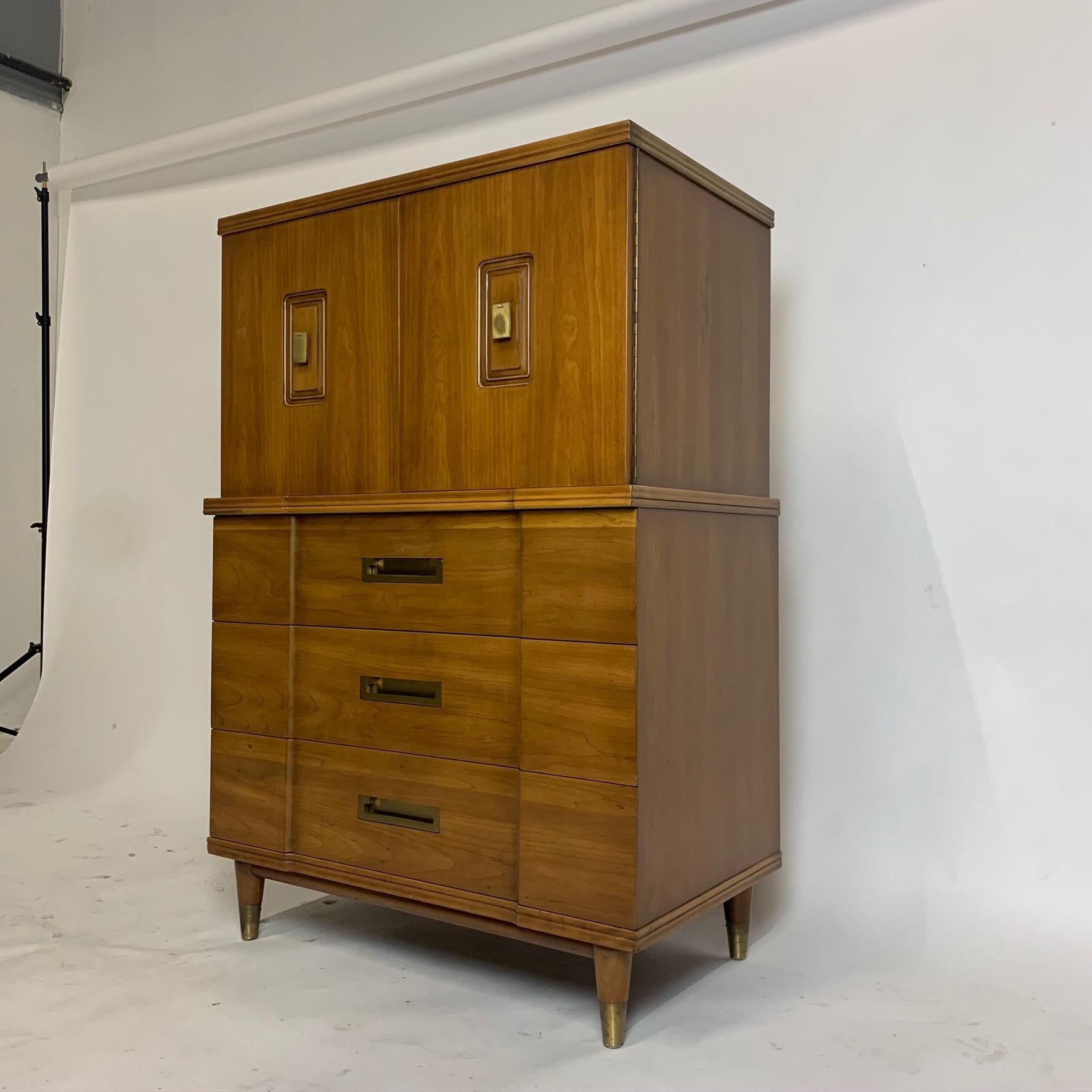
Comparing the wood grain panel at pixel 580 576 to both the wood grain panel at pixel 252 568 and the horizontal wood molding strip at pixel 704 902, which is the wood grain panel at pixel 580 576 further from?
the wood grain panel at pixel 252 568

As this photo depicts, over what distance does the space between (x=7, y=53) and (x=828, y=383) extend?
10.5 feet

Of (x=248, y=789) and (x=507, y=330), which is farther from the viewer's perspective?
(x=248, y=789)

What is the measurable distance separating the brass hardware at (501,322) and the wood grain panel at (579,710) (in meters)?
0.52

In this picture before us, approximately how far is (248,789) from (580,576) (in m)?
0.89

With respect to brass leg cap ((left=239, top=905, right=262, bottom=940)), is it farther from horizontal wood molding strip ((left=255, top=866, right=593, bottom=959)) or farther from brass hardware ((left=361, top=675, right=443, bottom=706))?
brass hardware ((left=361, top=675, right=443, bottom=706))

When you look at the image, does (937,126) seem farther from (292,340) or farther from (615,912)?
(615,912)

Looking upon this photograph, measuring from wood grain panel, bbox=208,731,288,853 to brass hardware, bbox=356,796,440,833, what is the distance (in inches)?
7.7

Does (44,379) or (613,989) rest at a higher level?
(44,379)

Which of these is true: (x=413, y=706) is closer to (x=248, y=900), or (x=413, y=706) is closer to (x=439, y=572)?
(x=439, y=572)

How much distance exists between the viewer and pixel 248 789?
224 centimetres

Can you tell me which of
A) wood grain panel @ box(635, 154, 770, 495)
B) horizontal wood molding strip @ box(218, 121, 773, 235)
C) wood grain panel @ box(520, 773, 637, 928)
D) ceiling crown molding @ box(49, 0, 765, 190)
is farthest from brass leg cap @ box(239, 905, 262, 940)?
ceiling crown molding @ box(49, 0, 765, 190)

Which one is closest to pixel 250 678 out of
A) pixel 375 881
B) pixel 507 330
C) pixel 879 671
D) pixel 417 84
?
pixel 375 881

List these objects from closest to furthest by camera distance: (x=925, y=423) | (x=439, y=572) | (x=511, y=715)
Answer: (x=511, y=715), (x=439, y=572), (x=925, y=423)

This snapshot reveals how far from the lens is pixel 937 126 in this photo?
238cm
